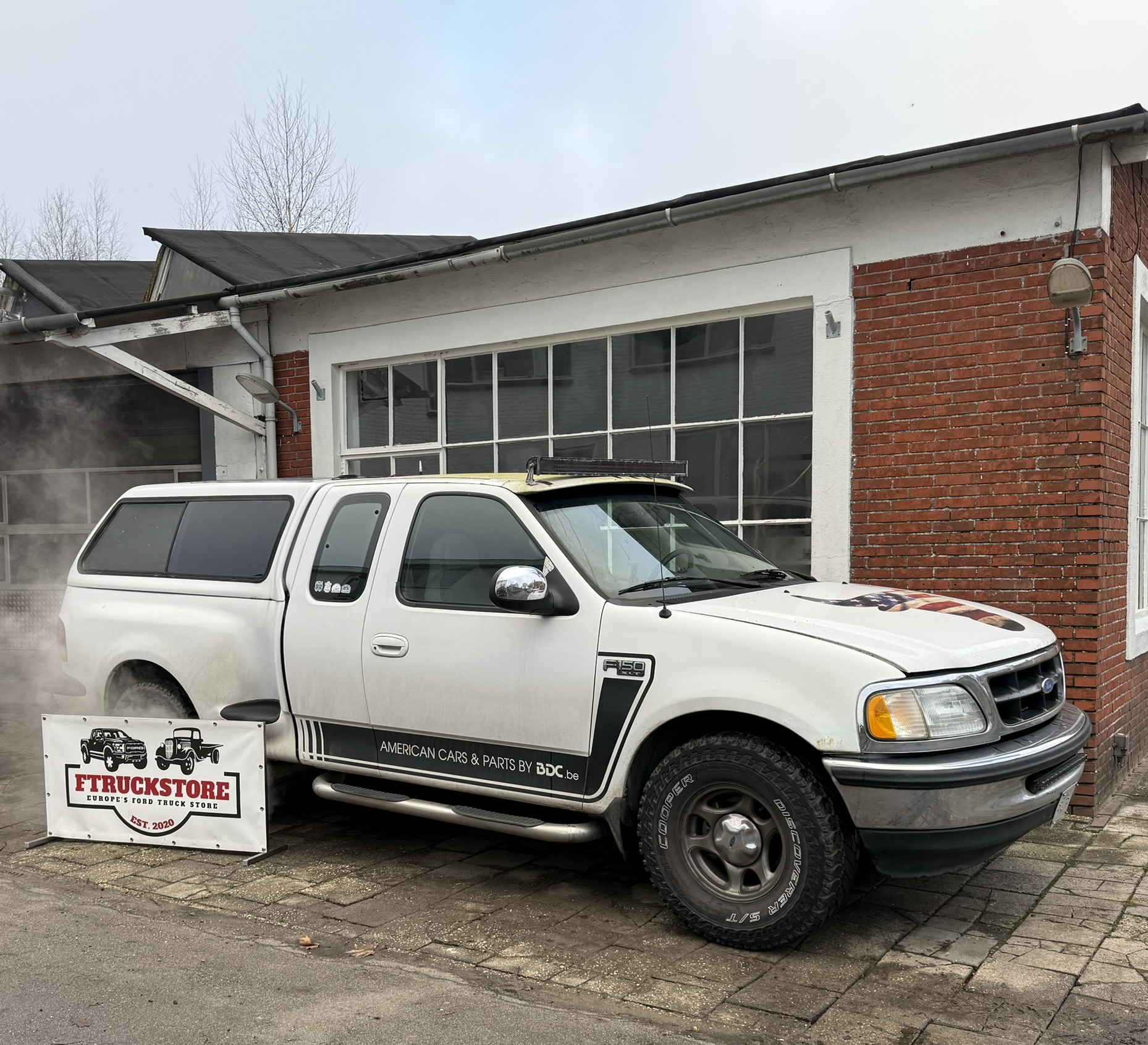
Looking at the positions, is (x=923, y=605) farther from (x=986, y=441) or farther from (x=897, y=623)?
(x=986, y=441)

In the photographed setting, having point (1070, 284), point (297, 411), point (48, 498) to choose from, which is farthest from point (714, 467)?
point (48, 498)

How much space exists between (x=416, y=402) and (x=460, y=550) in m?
4.65

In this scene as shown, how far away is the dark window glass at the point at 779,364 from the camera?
24.9ft

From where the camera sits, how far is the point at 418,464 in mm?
9758

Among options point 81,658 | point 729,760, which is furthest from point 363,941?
point 81,658

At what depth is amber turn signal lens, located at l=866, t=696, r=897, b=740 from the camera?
405 cm

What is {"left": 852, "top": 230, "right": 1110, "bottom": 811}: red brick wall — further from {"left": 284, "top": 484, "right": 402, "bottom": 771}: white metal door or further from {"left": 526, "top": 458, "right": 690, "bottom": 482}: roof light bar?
{"left": 284, "top": 484, "right": 402, "bottom": 771}: white metal door

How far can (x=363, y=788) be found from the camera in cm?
555

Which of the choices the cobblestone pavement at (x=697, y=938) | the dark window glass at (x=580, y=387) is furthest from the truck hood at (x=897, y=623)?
the dark window glass at (x=580, y=387)

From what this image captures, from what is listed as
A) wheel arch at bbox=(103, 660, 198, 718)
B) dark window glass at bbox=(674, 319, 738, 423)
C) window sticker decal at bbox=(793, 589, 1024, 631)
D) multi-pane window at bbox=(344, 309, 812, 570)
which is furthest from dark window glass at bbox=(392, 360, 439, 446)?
window sticker decal at bbox=(793, 589, 1024, 631)

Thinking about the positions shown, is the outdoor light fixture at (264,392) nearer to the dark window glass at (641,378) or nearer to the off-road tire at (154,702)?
the dark window glass at (641,378)

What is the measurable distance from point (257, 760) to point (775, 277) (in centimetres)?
456

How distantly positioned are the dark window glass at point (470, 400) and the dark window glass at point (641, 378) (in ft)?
4.06

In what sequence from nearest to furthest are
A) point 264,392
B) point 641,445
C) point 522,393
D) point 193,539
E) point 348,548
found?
point 348,548, point 193,539, point 641,445, point 522,393, point 264,392
